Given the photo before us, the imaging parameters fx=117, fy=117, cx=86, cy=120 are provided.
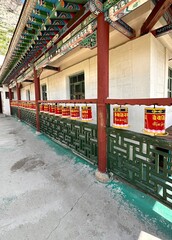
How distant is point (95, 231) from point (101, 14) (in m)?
2.77

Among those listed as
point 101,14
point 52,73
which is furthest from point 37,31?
point 52,73

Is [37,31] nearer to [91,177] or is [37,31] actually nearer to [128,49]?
[128,49]

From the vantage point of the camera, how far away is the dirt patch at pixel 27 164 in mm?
2396

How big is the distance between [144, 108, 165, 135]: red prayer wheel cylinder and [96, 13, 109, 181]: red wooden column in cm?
69

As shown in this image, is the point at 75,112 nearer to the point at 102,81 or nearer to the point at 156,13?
the point at 102,81

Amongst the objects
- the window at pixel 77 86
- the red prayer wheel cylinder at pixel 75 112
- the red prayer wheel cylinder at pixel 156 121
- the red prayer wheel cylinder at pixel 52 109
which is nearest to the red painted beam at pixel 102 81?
the red prayer wheel cylinder at pixel 156 121

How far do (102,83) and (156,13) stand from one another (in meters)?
1.28

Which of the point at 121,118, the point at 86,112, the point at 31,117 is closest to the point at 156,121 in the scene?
the point at 121,118

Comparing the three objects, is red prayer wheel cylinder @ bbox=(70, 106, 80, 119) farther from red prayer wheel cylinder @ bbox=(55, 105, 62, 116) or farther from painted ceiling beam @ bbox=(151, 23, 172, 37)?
painted ceiling beam @ bbox=(151, 23, 172, 37)

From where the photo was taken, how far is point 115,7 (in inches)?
61.9

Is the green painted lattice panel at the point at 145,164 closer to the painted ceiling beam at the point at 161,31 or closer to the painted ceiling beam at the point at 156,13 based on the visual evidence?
the painted ceiling beam at the point at 156,13

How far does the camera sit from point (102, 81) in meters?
1.89

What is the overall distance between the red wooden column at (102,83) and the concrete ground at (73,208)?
374mm

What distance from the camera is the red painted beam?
1.80 m
